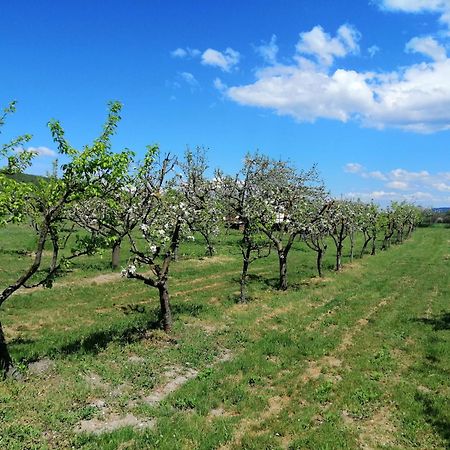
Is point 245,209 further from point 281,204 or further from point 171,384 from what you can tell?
point 171,384

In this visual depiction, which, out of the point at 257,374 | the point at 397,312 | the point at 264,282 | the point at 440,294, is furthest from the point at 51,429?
the point at 440,294

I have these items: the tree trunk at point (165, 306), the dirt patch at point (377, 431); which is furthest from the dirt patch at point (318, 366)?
the tree trunk at point (165, 306)

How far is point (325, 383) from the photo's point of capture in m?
15.1

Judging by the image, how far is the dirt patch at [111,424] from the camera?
1189 centimetres

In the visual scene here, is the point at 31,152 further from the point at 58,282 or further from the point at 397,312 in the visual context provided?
the point at 397,312

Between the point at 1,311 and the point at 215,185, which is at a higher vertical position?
the point at 215,185

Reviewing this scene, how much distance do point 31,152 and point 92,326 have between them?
33.3 feet

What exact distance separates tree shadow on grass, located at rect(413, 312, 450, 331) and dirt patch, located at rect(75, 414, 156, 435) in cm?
1708

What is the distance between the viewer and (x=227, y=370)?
16359mm

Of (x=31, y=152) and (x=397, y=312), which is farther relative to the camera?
(x=397, y=312)

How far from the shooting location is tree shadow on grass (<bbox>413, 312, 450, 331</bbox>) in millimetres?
22656

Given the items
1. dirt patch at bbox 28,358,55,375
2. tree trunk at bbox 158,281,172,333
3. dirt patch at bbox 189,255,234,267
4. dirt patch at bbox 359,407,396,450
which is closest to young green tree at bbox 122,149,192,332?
tree trunk at bbox 158,281,172,333

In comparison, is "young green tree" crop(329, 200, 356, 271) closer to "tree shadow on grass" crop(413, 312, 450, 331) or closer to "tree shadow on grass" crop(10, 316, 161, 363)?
"tree shadow on grass" crop(413, 312, 450, 331)

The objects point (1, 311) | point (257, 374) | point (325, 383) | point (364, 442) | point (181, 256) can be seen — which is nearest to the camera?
point (364, 442)
